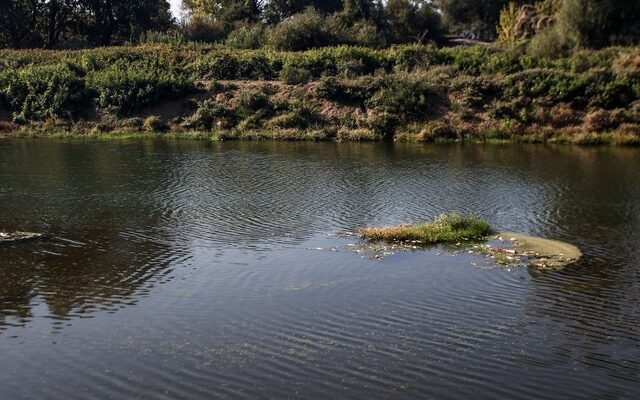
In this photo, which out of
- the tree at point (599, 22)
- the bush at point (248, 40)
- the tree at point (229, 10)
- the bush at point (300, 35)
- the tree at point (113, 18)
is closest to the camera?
the tree at point (599, 22)

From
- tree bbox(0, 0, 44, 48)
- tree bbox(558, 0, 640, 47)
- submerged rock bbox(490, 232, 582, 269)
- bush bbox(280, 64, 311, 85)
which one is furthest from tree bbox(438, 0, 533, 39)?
submerged rock bbox(490, 232, 582, 269)

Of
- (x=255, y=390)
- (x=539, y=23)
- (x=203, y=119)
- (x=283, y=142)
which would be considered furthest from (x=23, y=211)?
(x=539, y=23)

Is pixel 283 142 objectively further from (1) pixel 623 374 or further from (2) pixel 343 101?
(1) pixel 623 374

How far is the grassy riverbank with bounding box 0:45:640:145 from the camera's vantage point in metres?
54.4

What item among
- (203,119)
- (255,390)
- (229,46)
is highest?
(229,46)

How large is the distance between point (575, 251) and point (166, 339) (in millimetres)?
13047

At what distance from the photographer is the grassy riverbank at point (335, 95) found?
54406 mm

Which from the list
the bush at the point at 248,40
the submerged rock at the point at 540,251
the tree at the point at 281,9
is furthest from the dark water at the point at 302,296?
Answer: the tree at the point at 281,9

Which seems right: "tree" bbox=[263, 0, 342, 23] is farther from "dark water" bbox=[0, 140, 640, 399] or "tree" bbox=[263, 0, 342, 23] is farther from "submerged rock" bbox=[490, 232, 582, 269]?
"submerged rock" bbox=[490, 232, 582, 269]

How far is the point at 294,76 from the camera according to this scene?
6319 centimetres

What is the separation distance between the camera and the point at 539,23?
71938 mm

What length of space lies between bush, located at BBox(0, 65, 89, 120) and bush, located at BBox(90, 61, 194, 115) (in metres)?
1.85

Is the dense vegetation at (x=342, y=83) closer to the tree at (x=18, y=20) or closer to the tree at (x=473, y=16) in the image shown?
the tree at (x=18, y=20)

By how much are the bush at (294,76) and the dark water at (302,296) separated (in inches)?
1182
